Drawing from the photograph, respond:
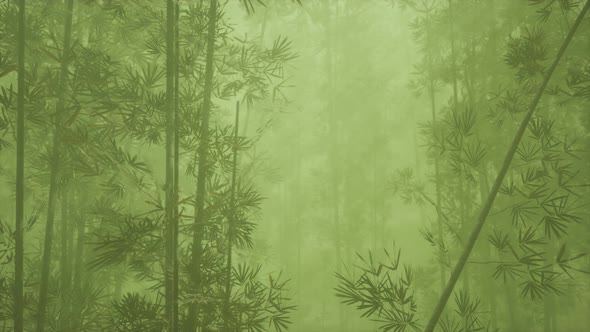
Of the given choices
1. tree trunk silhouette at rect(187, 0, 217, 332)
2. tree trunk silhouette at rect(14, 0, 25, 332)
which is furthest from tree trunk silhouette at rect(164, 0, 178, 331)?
tree trunk silhouette at rect(14, 0, 25, 332)

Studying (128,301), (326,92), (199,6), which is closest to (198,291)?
(128,301)

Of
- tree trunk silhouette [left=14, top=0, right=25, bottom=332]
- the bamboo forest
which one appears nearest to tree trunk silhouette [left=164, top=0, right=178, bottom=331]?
the bamboo forest

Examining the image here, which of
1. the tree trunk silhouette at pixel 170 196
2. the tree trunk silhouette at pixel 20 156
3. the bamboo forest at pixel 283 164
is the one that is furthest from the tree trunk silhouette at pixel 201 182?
the tree trunk silhouette at pixel 20 156

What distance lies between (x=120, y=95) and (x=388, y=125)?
13.8 m

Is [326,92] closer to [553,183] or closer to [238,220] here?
[553,183]

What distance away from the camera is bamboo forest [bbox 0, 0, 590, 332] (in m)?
2.43

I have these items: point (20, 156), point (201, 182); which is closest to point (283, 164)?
point (201, 182)

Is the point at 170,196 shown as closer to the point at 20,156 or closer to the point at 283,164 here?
the point at 20,156

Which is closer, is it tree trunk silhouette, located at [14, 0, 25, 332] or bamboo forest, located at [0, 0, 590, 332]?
tree trunk silhouette, located at [14, 0, 25, 332]

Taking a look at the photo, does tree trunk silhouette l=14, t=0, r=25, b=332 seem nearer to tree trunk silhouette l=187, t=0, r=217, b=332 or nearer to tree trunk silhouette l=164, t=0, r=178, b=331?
tree trunk silhouette l=164, t=0, r=178, b=331

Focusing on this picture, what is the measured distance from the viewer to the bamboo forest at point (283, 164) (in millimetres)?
2426

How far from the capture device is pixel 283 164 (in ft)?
49.0

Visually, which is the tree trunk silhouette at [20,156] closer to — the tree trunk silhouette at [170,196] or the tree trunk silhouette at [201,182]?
the tree trunk silhouette at [170,196]

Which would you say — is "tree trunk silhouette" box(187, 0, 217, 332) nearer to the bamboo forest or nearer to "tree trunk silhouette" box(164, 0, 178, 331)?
the bamboo forest
